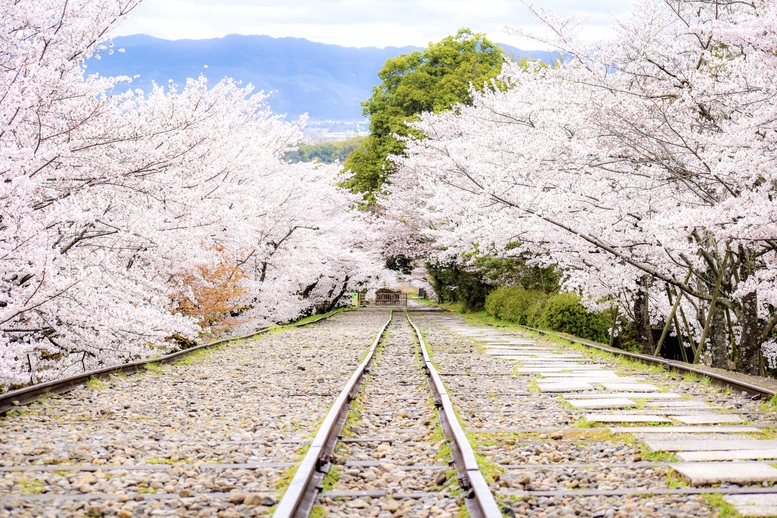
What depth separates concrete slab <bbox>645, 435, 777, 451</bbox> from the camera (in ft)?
19.6

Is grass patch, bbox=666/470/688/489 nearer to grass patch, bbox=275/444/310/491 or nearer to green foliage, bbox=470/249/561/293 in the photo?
grass patch, bbox=275/444/310/491

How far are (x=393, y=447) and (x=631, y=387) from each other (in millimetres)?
4759

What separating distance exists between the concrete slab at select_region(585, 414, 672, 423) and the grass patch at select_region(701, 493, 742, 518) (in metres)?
2.63

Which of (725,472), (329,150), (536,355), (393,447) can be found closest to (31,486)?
(393,447)

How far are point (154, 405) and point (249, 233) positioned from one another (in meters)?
11.3

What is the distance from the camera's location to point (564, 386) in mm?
9961

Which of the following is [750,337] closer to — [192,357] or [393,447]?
[393,447]

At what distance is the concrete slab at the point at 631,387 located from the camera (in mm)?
9688

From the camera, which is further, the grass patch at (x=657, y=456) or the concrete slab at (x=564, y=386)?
the concrete slab at (x=564, y=386)

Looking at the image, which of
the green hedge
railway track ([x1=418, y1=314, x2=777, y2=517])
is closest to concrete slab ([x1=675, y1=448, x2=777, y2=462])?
railway track ([x1=418, y1=314, x2=777, y2=517])

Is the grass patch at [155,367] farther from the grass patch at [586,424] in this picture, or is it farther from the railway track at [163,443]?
the grass patch at [586,424]

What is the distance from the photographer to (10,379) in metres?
8.61

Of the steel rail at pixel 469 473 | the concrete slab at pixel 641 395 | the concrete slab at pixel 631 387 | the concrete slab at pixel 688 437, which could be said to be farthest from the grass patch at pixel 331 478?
the concrete slab at pixel 631 387

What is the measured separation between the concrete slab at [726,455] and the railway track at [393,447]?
0.02 meters
